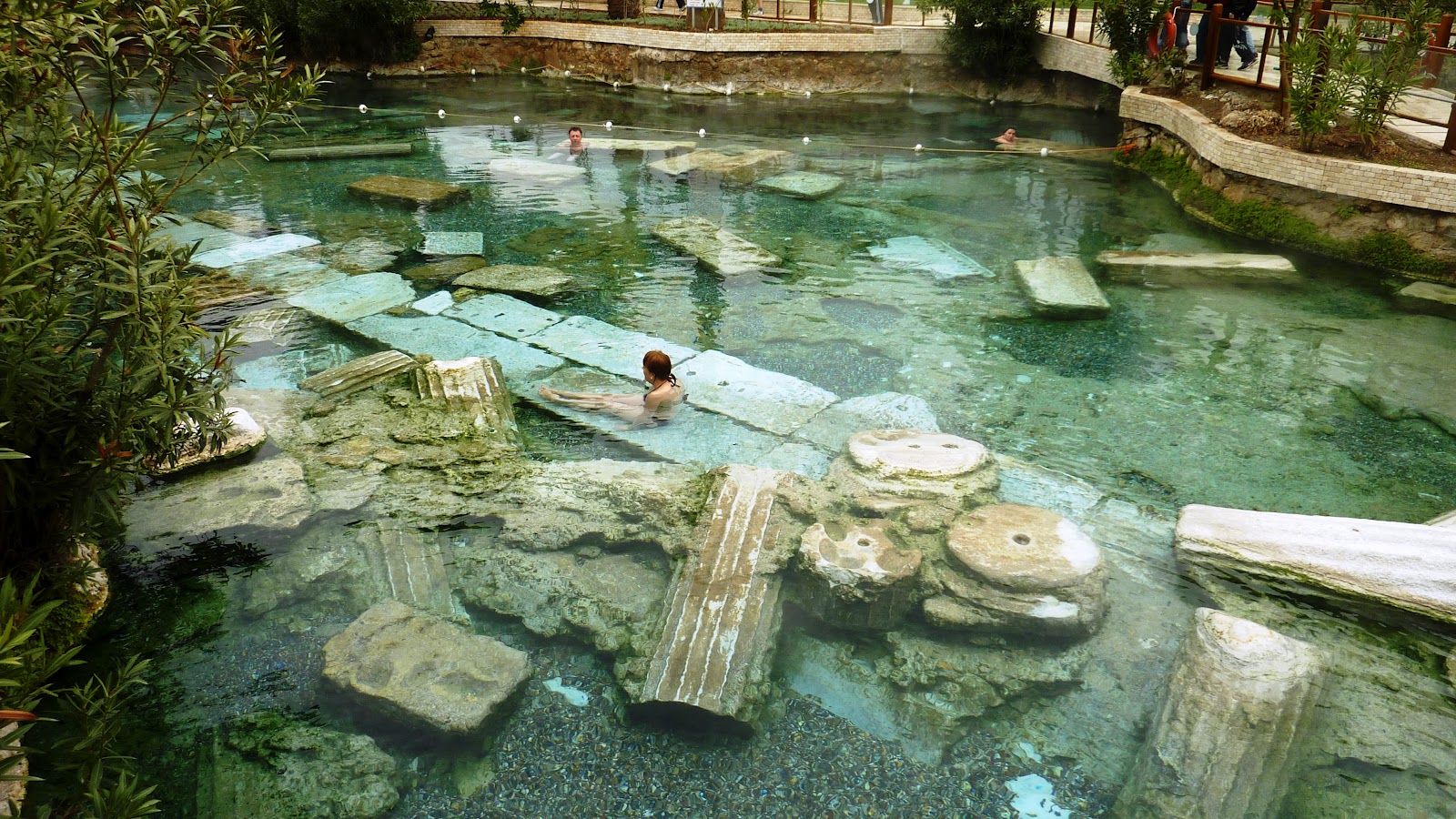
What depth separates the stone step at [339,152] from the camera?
12.5 m

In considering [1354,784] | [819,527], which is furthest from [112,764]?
[1354,784]

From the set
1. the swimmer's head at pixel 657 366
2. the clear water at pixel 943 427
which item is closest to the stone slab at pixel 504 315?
the clear water at pixel 943 427

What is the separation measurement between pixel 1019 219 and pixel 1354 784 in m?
7.77

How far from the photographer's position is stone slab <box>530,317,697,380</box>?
679 centimetres

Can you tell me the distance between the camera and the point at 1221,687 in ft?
11.7

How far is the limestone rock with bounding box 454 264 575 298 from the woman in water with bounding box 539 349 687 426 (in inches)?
81.3

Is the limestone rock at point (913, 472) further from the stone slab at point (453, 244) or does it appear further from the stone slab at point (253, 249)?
the stone slab at point (253, 249)

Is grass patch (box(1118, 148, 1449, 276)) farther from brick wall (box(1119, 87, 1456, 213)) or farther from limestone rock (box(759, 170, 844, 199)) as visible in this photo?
limestone rock (box(759, 170, 844, 199))

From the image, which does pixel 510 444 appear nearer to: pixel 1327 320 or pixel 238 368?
pixel 238 368

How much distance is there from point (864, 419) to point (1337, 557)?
2622 mm

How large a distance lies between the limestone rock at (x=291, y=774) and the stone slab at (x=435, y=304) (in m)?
4.46

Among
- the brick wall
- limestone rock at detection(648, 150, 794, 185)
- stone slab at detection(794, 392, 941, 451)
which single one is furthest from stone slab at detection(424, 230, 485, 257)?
the brick wall

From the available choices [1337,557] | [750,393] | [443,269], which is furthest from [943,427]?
[443,269]

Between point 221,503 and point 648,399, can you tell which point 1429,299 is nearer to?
point 648,399
